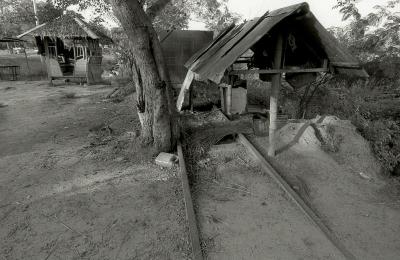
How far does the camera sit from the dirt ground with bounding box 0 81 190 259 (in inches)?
148

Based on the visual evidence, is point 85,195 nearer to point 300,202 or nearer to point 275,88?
point 300,202

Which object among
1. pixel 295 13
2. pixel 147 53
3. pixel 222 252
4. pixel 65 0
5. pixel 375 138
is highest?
pixel 65 0

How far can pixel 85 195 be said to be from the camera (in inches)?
196

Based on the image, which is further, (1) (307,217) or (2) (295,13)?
(2) (295,13)

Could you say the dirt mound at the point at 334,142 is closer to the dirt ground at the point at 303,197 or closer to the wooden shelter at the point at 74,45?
the dirt ground at the point at 303,197

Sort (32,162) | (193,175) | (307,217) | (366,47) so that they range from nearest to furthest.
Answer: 1. (307,217)
2. (193,175)
3. (32,162)
4. (366,47)

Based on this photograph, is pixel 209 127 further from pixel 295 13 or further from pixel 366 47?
pixel 366 47

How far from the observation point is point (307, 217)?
423 cm

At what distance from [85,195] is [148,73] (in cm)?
270

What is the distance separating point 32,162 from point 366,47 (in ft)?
52.3

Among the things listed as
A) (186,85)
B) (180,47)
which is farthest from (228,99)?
(180,47)

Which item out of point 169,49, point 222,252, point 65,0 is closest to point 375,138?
point 222,252

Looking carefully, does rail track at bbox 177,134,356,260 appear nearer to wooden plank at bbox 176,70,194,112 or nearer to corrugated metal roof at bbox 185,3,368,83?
corrugated metal roof at bbox 185,3,368,83

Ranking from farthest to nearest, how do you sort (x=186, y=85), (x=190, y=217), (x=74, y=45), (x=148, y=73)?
(x=74, y=45)
(x=186, y=85)
(x=148, y=73)
(x=190, y=217)
